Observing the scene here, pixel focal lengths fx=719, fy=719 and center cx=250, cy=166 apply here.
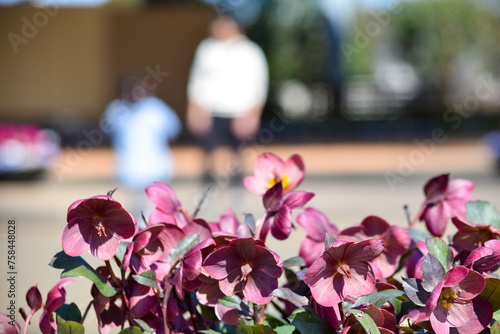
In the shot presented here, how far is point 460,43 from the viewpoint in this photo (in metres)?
29.6

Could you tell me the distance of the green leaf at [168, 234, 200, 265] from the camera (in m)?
1.20

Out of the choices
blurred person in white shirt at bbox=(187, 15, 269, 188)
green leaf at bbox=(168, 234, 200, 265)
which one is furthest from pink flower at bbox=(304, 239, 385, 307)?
blurred person in white shirt at bbox=(187, 15, 269, 188)

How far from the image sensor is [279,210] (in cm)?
127

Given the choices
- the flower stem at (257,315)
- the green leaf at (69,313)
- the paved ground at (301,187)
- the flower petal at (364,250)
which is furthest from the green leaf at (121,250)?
the paved ground at (301,187)

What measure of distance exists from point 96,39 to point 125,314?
704 inches

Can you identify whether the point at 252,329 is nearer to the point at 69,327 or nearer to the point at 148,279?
the point at 148,279

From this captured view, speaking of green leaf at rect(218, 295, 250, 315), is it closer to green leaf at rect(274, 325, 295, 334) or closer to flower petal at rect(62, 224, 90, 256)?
green leaf at rect(274, 325, 295, 334)

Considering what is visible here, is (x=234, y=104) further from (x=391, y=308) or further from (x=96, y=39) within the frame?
(x=96, y=39)

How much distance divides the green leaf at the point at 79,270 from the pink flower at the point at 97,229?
32mm

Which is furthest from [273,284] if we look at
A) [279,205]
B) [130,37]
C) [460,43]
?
[460,43]

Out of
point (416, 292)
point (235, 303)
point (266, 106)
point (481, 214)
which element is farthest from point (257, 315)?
point (266, 106)

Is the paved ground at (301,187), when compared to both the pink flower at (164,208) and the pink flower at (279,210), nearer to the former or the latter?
the pink flower at (164,208)

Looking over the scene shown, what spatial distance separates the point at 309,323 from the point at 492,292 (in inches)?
12.0

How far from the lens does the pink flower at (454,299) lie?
1088 millimetres
